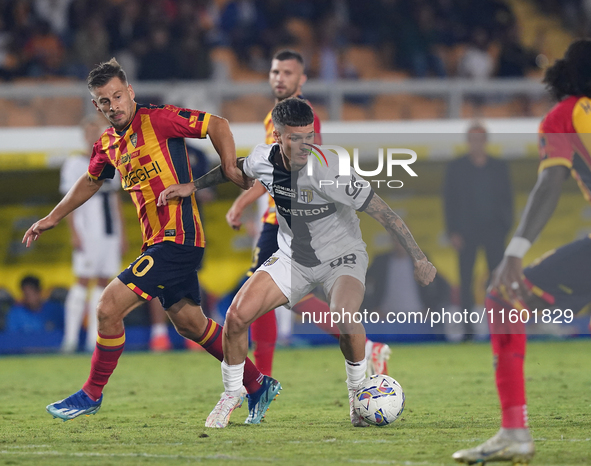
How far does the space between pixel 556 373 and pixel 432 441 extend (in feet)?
11.8

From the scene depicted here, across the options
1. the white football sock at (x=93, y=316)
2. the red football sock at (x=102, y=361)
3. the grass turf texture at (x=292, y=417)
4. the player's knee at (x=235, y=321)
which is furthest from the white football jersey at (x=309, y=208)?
the white football sock at (x=93, y=316)

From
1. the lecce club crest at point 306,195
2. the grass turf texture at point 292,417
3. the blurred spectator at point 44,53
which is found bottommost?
the grass turf texture at point 292,417

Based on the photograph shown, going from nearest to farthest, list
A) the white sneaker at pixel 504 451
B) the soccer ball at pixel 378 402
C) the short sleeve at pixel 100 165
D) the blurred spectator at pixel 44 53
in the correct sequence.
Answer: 1. the white sneaker at pixel 504 451
2. the soccer ball at pixel 378 402
3. the short sleeve at pixel 100 165
4. the blurred spectator at pixel 44 53

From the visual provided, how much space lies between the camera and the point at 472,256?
34.3ft

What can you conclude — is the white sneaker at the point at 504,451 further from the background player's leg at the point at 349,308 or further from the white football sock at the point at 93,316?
the white football sock at the point at 93,316

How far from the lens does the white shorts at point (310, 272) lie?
5.06 m

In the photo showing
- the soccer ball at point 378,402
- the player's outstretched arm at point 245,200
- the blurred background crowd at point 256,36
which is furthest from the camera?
the blurred background crowd at point 256,36

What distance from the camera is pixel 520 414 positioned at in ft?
12.3

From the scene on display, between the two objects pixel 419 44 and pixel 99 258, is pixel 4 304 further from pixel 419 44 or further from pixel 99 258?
pixel 419 44

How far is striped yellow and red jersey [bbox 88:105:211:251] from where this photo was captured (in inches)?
209

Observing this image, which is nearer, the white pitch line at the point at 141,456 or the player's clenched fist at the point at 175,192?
the white pitch line at the point at 141,456

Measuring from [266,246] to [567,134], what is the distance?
2.53m

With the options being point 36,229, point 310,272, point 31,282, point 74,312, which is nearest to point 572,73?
point 310,272

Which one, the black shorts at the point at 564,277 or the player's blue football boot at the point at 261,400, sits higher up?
the black shorts at the point at 564,277
